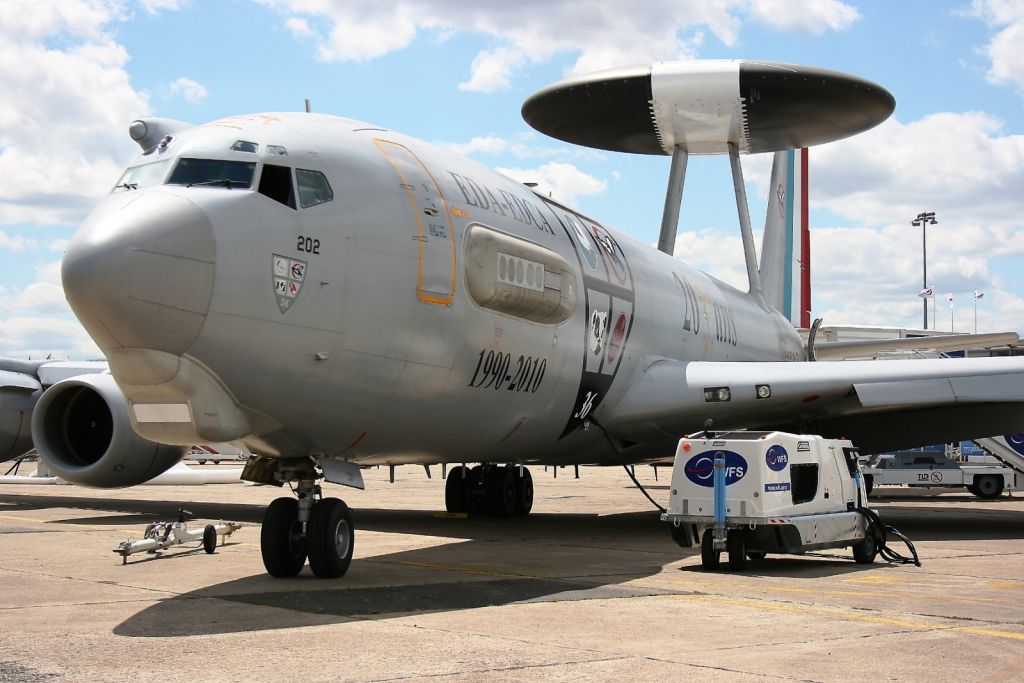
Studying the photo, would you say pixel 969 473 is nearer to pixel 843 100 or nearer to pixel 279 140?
pixel 843 100

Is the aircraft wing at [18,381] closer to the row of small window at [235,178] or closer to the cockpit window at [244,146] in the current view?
the row of small window at [235,178]

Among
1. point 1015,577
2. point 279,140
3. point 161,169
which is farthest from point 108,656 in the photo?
point 1015,577

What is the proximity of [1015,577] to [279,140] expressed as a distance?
26.6 feet

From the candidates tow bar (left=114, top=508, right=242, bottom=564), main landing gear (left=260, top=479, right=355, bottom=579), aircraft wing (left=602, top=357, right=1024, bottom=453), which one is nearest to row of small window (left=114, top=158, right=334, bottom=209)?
main landing gear (left=260, top=479, right=355, bottom=579)

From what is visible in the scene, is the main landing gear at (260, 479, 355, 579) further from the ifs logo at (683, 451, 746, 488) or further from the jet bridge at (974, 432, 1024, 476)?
the jet bridge at (974, 432, 1024, 476)

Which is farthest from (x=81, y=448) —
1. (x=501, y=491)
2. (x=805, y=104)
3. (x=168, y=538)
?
(x=805, y=104)

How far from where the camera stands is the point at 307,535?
31.3 feet

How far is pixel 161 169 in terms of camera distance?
9.09 metres

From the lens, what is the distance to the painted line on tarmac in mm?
7250

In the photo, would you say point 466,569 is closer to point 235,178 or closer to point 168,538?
point 168,538

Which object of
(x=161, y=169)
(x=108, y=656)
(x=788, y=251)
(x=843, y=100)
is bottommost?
(x=108, y=656)

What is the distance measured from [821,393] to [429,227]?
734cm

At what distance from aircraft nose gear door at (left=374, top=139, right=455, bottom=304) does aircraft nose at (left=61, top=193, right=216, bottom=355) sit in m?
2.41

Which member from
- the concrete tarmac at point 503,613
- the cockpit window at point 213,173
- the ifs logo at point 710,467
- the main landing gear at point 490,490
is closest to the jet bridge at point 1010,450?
the concrete tarmac at point 503,613
